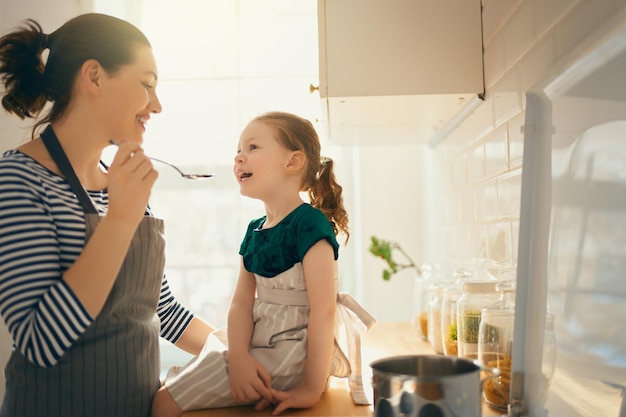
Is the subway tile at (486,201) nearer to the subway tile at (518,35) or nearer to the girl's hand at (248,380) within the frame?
the subway tile at (518,35)

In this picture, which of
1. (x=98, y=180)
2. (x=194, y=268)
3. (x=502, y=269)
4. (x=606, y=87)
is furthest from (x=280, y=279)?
(x=194, y=268)

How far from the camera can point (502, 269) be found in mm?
1308

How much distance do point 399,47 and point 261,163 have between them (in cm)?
49

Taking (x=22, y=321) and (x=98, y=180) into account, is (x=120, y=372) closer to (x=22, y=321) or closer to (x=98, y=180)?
(x=22, y=321)

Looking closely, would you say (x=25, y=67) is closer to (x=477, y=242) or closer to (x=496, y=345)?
(x=496, y=345)

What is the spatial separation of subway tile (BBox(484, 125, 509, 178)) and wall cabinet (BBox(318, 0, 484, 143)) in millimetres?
131

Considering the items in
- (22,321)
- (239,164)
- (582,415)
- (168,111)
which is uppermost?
(168,111)

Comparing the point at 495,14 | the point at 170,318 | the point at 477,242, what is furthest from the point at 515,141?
the point at 170,318

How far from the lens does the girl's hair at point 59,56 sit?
3.29 feet

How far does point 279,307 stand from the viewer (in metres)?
1.10

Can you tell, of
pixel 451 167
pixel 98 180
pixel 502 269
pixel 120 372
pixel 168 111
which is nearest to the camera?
pixel 120 372

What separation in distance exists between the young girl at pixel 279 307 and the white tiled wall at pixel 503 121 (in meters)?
0.40

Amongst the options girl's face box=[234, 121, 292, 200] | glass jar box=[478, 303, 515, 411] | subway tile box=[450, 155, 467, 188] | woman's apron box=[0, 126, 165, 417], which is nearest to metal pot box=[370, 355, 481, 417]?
glass jar box=[478, 303, 515, 411]

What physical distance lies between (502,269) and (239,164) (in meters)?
0.61
